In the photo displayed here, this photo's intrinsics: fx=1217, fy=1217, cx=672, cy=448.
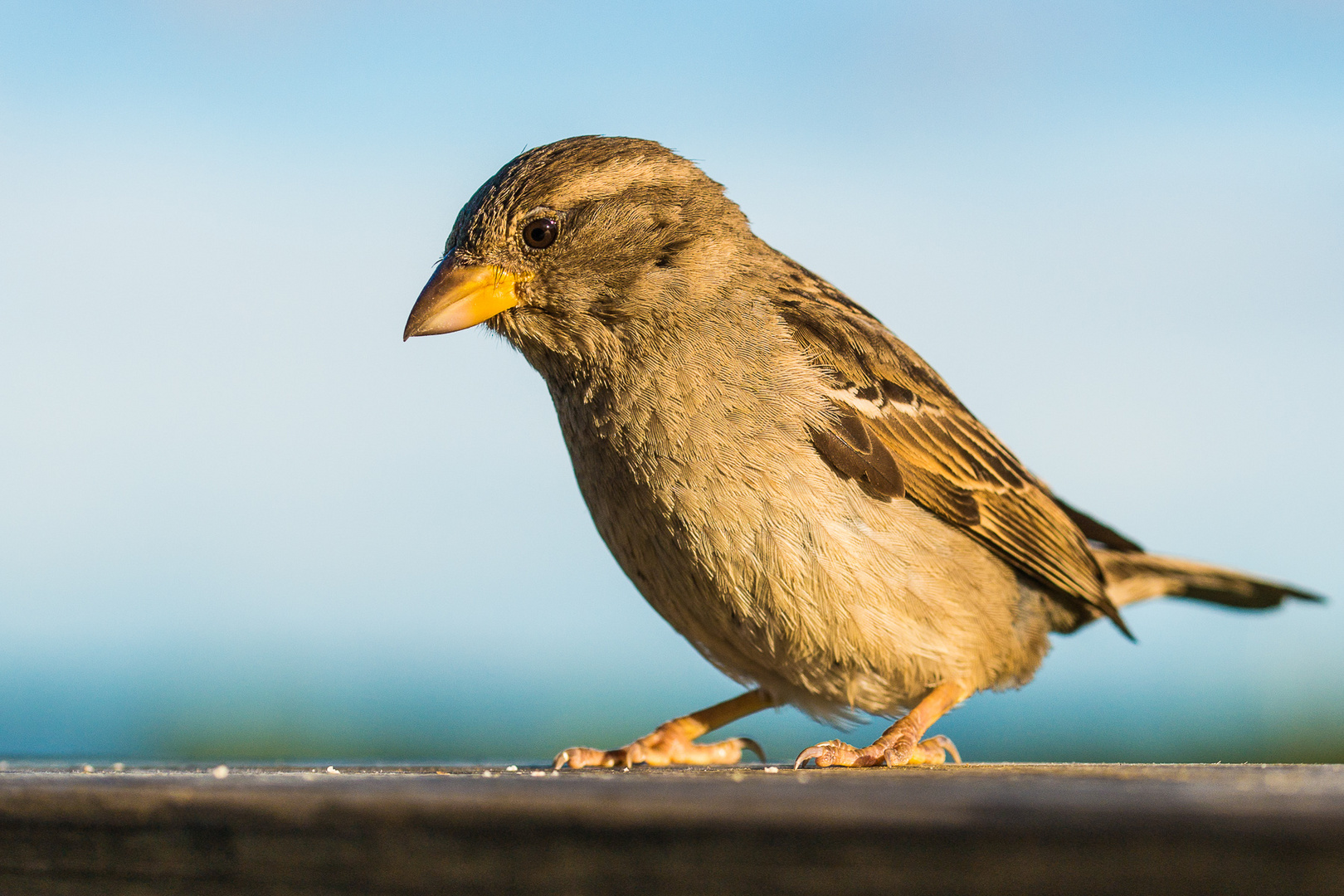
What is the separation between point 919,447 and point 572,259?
1303 mm

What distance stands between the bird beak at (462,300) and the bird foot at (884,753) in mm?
1634

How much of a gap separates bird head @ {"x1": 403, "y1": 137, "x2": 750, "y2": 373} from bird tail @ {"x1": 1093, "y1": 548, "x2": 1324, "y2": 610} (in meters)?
2.30

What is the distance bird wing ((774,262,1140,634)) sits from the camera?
→ 376cm

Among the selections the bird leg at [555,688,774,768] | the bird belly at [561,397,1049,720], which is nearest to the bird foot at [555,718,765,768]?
the bird leg at [555,688,774,768]

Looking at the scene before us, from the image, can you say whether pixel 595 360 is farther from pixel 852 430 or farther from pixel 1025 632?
pixel 1025 632

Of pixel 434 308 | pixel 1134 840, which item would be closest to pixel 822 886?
pixel 1134 840

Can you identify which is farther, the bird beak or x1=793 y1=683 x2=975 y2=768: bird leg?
the bird beak

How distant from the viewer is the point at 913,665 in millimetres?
3664

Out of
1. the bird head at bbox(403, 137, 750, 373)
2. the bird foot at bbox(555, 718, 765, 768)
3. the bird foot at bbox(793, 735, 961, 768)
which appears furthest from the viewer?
the bird head at bbox(403, 137, 750, 373)

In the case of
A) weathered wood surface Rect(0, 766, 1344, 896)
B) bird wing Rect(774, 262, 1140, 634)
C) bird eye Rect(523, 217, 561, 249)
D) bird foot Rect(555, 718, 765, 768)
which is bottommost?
bird foot Rect(555, 718, 765, 768)

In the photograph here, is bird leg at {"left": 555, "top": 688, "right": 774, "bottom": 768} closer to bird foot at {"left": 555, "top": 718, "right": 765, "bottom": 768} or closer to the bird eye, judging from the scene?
bird foot at {"left": 555, "top": 718, "right": 765, "bottom": 768}

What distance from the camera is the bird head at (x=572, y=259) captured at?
12.2ft

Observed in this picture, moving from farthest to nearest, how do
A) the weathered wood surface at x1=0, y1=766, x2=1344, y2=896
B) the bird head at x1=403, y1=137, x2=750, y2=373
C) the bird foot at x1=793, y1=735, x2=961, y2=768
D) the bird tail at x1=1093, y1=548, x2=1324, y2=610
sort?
1. the bird tail at x1=1093, y1=548, x2=1324, y2=610
2. the bird head at x1=403, y1=137, x2=750, y2=373
3. the bird foot at x1=793, y1=735, x2=961, y2=768
4. the weathered wood surface at x1=0, y1=766, x2=1344, y2=896

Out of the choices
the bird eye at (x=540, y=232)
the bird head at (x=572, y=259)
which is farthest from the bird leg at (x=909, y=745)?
the bird eye at (x=540, y=232)
